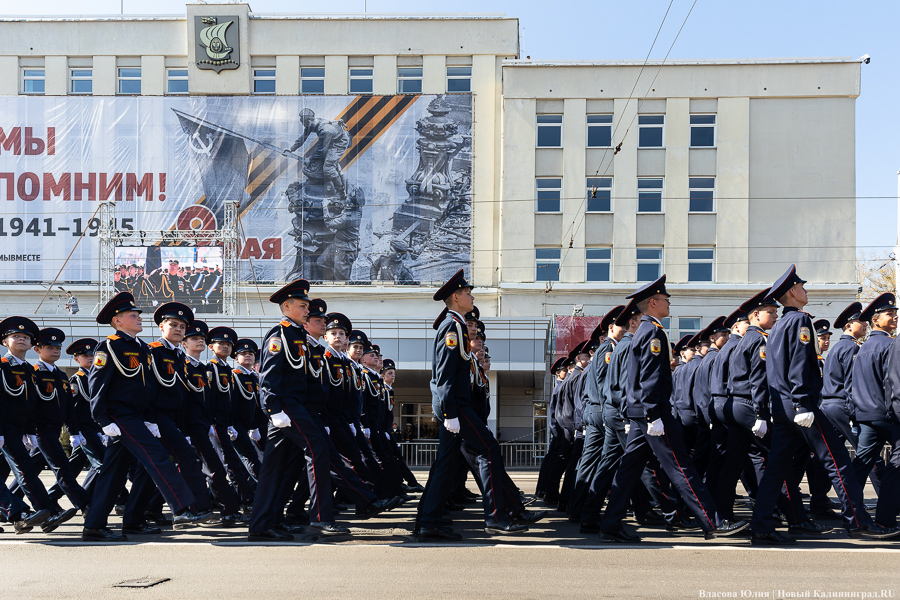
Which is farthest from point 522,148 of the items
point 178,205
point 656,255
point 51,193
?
point 51,193

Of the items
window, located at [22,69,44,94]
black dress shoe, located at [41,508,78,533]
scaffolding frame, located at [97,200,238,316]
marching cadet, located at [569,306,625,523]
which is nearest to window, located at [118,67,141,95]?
window, located at [22,69,44,94]

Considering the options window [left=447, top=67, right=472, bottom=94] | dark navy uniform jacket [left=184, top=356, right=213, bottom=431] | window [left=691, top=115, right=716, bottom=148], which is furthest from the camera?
window [left=447, top=67, right=472, bottom=94]

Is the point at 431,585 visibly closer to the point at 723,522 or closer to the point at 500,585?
the point at 500,585

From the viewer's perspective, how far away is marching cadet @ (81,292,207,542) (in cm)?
789

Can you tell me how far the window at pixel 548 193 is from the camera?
37.3 m

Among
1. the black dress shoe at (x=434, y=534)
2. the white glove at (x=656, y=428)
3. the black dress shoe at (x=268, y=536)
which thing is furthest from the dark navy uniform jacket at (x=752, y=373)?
the black dress shoe at (x=268, y=536)

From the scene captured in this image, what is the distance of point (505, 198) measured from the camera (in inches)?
1464

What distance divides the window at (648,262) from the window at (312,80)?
49.5 feet

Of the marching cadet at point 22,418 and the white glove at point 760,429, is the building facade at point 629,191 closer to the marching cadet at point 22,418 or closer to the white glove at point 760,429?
the marching cadet at point 22,418

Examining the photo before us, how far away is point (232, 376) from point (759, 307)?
5804 mm

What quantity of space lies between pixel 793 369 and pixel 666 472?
54.3 inches

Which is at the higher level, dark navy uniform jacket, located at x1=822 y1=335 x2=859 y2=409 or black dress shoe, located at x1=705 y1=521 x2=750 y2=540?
dark navy uniform jacket, located at x1=822 y1=335 x2=859 y2=409

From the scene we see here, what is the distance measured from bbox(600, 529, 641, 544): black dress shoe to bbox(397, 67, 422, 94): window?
32.8 m

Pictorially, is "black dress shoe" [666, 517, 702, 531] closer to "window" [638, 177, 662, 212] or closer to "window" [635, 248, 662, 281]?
"window" [635, 248, 662, 281]
